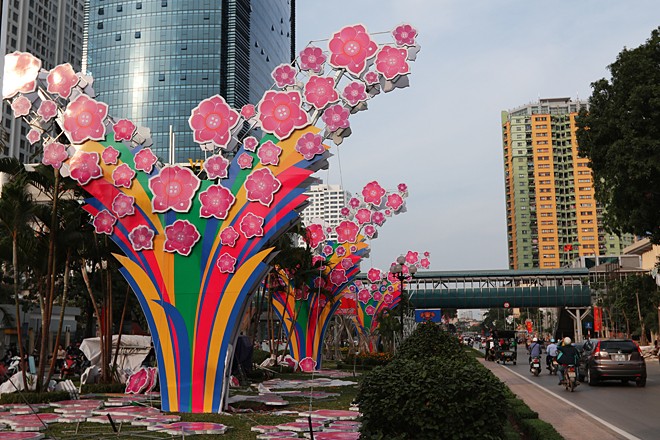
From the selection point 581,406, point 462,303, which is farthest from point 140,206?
point 462,303

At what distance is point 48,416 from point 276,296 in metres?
17.0

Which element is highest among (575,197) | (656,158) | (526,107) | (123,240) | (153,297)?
(526,107)

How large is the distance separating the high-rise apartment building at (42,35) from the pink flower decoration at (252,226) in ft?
252

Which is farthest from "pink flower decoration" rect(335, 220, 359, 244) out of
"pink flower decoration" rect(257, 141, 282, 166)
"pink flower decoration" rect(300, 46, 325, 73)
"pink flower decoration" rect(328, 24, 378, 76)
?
"pink flower decoration" rect(328, 24, 378, 76)

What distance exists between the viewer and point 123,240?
45.7ft

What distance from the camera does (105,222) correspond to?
13.9 meters

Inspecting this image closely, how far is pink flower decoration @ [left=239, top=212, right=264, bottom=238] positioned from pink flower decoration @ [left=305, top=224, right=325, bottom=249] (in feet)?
46.9

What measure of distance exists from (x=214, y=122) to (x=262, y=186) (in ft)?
5.99

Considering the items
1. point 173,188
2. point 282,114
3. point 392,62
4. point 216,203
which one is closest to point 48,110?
point 173,188

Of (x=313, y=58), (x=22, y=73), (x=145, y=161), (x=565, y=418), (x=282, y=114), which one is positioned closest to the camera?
(x=565, y=418)

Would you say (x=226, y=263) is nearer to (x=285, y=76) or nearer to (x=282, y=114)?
(x=282, y=114)

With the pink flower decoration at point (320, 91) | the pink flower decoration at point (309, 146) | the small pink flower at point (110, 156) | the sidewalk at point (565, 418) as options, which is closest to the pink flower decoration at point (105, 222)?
the small pink flower at point (110, 156)

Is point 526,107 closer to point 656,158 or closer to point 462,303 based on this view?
point 462,303

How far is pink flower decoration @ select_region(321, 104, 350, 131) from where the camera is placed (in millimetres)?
13930
